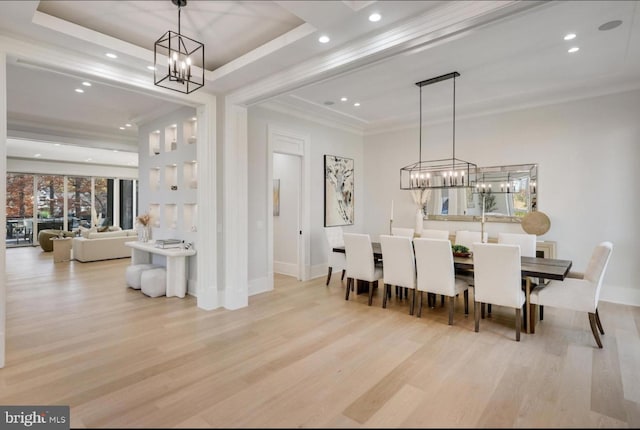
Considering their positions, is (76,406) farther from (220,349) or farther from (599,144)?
(599,144)

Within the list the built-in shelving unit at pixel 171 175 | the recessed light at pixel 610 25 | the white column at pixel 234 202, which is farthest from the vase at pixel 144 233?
the recessed light at pixel 610 25

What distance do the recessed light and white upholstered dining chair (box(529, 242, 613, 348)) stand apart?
200 centimetres

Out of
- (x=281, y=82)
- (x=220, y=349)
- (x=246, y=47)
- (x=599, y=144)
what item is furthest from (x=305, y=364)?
(x=599, y=144)

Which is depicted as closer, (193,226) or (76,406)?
(76,406)

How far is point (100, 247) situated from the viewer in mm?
7793

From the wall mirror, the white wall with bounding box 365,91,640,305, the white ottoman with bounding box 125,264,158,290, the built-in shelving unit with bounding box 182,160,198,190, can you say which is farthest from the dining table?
the white ottoman with bounding box 125,264,158,290

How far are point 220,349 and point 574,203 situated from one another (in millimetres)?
5148

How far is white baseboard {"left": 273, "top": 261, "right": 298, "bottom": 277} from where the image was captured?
617 cm

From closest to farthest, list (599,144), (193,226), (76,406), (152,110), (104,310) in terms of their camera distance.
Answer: (76,406) → (104,310) → (599,144) → (193,226) → (152,110)

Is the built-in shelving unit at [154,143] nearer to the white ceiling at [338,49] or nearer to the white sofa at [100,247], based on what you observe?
the white ceiling at [338,49]

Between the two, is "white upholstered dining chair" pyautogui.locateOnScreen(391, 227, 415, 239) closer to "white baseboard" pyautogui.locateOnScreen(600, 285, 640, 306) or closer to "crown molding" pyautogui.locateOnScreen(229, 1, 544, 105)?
"white baseboard" pyautogui.locateOnScreen(600, 285, 640, 306)

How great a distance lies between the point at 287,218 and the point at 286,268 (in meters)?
0.96

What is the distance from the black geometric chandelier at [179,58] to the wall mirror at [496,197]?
178 inches

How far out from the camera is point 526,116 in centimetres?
521
